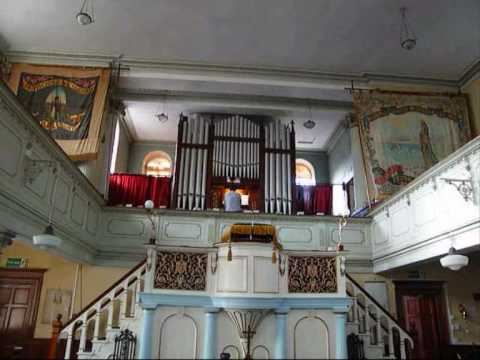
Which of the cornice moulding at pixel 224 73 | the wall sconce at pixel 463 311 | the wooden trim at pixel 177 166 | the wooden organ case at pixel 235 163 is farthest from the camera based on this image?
the wooden organ case at pixel 235 163

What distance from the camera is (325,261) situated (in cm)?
603

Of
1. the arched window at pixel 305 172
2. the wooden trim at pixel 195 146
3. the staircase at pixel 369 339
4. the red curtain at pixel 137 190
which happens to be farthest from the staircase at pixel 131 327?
the arched window at pixel 305 172

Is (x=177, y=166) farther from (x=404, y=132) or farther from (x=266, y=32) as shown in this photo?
(x=404, y=132)

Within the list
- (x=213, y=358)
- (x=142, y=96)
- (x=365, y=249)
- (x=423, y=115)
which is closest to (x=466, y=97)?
(x=423, y=115)

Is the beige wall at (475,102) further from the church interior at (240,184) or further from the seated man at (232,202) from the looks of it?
the seated man at (232,202)

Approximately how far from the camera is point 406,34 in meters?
8.80

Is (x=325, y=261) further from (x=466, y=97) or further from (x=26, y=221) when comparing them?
(x=466, y=97)

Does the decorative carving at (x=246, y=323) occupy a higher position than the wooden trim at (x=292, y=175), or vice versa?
the wooden trim at (x=292, y=175)

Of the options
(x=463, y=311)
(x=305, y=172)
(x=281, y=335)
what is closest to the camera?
(x=281, y=335)

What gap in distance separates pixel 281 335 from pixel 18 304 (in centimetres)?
574

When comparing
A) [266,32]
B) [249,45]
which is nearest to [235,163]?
[249,45]

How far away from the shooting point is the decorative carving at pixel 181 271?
5730 mm

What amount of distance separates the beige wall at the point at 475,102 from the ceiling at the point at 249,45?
440mm

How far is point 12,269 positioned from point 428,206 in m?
8.17
